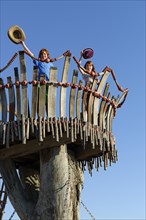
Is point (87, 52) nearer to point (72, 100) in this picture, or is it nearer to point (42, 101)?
point (72, 100)

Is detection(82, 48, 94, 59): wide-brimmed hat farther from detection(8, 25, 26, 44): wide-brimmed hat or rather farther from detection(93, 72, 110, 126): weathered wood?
detection(8, 25, 26, 44): wide-brimmed hat

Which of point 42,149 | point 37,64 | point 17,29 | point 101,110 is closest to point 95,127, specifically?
point 101,110

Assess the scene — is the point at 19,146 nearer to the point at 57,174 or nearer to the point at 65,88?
the point at 57,174

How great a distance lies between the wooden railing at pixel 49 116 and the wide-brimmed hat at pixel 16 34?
56cm

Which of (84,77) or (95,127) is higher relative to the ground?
(84,77)

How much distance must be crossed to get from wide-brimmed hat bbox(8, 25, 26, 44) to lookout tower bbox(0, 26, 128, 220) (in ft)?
1.90

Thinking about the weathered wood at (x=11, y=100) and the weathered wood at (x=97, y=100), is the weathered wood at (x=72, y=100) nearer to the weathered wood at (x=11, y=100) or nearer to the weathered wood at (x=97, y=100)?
the weathered wood at (x=97, y=100)

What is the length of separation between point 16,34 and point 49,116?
2393 mm

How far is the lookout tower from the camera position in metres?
10.7

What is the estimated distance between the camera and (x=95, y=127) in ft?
36.6

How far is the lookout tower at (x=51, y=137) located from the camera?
10.7 meters

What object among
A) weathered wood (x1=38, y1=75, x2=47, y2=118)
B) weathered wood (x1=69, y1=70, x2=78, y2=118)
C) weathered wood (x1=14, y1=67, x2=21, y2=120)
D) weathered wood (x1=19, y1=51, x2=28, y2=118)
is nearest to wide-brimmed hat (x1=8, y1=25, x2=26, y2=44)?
weathered wood (x1=19, y1=51, x2=28, y2=118)

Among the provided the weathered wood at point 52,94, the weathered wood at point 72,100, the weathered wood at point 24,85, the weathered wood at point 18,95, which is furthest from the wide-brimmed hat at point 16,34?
the weathered wood at point 72,100

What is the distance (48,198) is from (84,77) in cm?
333
